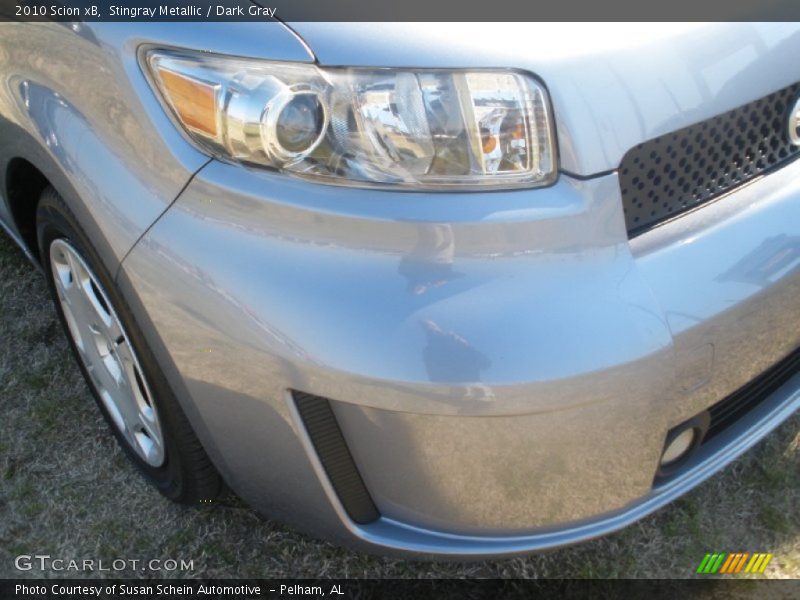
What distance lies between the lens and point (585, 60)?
1.39 meters

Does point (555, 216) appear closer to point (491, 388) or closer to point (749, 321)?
point (491, 388)

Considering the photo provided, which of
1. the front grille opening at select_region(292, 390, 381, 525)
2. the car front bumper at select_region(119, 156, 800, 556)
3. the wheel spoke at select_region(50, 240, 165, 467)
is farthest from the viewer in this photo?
the wheel spoke at select_region(50, 240, 165, 467)

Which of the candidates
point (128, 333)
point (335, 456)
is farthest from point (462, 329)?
point (128, 333)

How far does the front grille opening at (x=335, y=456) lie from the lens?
147cm

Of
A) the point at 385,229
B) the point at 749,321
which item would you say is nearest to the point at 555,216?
the point at 385,229

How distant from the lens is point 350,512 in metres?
1.62

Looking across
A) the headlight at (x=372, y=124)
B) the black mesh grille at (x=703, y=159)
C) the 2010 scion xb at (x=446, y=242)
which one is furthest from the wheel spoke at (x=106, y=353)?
the black mesh grille at (x=703, y=159)

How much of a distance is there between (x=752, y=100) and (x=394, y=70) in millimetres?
663

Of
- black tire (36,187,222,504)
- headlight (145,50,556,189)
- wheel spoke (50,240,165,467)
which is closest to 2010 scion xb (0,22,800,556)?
headlight (145,50,556,189)

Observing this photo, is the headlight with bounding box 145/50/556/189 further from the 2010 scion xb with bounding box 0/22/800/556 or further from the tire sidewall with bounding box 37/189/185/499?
the tire sidewall with bounding box 37/189/185/499

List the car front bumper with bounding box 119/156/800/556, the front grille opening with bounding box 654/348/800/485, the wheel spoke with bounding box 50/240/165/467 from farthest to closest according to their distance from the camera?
the wheel spoke with bounding box 50/240/165/467, the front grille opening with bounding box 654/348/800/485, the car front bumper with bounding box 119/156/800/556

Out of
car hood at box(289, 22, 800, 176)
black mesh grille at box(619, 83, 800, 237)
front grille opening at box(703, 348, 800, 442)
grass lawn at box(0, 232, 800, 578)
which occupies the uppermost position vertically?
car hood at box(289, 22, 800, 176)

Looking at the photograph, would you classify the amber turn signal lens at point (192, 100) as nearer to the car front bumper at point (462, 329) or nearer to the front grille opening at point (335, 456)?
the car front bumper at point (462, 329)

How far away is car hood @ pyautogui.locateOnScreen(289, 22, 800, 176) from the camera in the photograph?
1.38m
